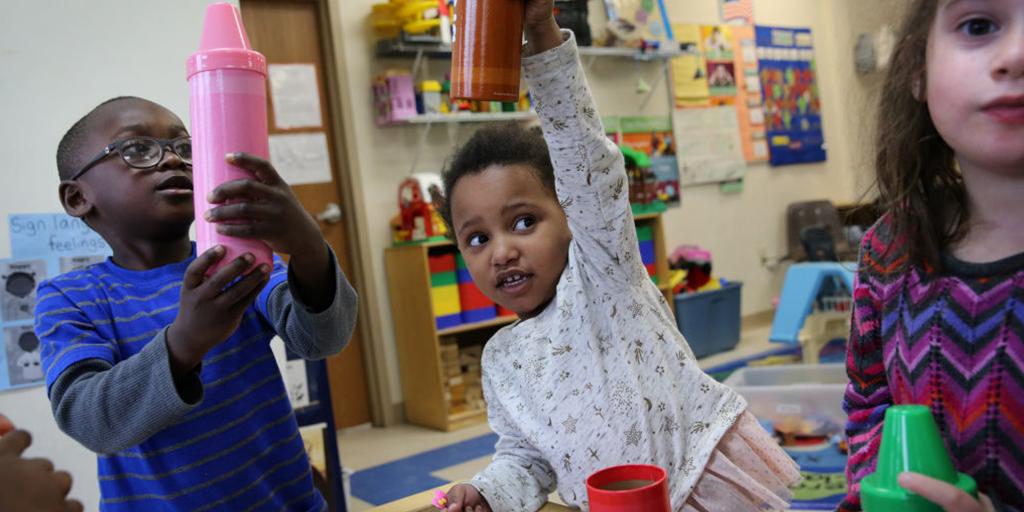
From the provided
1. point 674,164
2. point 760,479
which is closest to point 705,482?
point 760,479

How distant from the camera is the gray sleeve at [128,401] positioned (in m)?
0.71

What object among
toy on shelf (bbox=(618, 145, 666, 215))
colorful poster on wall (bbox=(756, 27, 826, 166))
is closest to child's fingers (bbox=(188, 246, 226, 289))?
toy on shelf (bbox=(618, 145, 666, 215))

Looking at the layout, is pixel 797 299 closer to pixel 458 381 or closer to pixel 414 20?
pixel 458 381

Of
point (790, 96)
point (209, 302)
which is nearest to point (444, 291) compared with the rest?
point (209, 302)

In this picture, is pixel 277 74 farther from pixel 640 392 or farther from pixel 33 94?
pixel 640 392

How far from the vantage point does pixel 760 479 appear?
35.3 inches

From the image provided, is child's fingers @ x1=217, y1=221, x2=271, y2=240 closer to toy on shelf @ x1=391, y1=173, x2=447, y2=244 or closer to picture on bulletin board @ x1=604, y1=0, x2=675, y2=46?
toy on shelf @ x1=391, y1=173, x2=447, y2=244

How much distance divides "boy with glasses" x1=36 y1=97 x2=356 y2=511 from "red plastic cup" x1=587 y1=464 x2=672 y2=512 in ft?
1.09

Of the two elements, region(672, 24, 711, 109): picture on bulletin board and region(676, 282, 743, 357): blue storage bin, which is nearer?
region(676, 282, 743, 357): blue storage bin

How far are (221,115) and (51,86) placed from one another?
1464 millimetres

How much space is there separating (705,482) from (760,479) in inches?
3.3

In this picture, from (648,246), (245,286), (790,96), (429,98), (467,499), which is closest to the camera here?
(245,286)

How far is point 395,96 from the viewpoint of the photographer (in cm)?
372

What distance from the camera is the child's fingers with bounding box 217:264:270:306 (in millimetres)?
632
